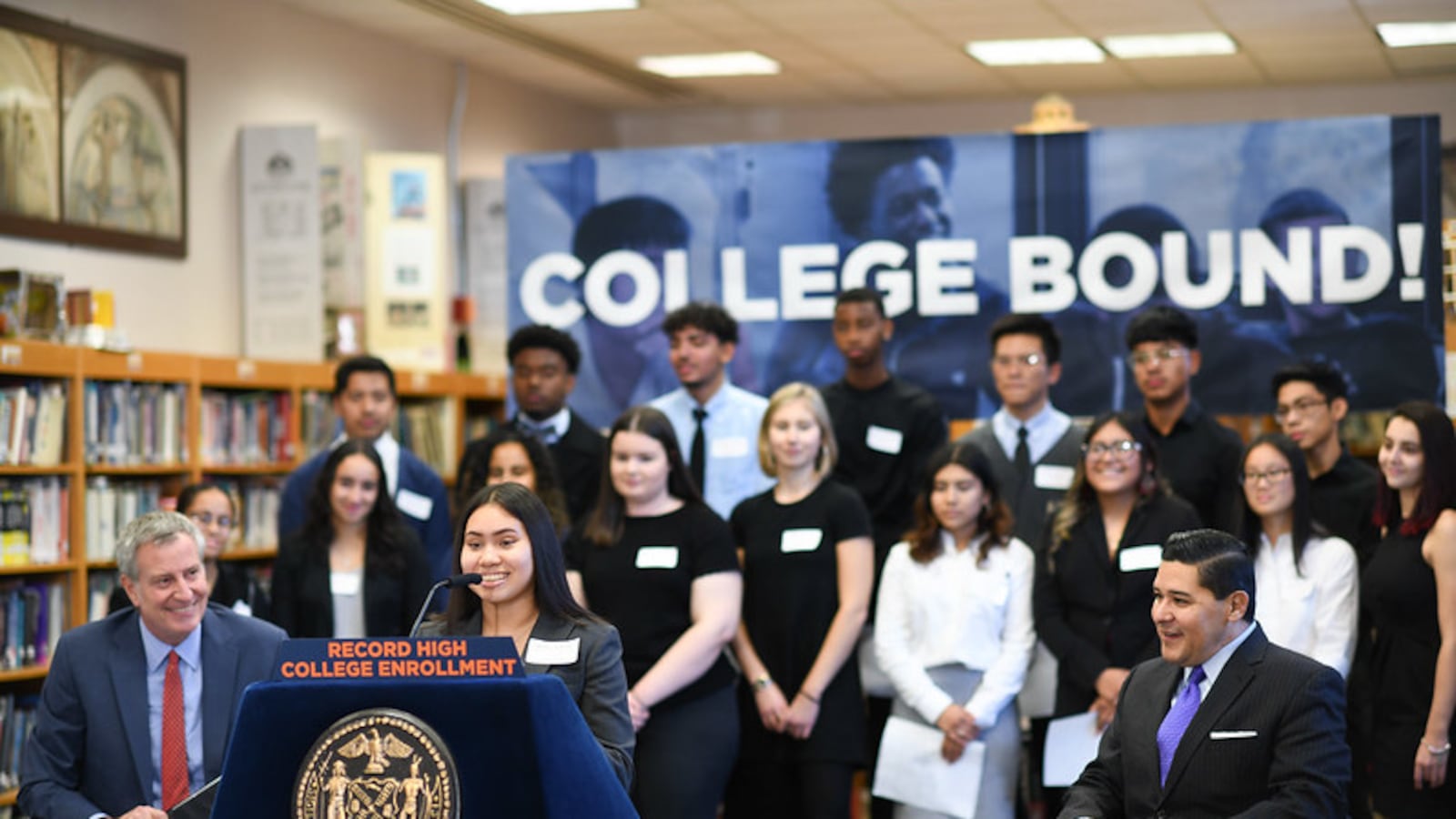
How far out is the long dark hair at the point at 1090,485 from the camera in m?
4.91

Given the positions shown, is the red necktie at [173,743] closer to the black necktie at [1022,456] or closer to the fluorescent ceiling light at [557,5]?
the black necktie at [1022,456]

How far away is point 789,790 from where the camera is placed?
5.10 metres

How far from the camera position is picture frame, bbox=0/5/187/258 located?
7078mm

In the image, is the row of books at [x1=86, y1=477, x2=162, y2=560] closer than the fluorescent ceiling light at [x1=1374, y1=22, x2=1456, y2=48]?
Yes

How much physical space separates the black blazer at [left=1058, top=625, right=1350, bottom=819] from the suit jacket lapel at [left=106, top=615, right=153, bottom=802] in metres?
1.94

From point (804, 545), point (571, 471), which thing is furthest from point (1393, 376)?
point (571, 471)

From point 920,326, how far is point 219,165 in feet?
12.4

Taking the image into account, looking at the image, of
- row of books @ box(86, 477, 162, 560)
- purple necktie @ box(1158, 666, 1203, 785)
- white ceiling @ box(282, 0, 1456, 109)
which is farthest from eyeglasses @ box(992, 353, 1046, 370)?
white ceiling @ box(282, 0, 1456, 109)

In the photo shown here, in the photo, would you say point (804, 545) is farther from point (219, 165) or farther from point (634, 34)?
point (634, 34)

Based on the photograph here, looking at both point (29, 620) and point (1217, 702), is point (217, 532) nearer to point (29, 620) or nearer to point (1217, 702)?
point (29, 620)

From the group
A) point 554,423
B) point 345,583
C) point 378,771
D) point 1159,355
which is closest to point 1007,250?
point 1159,355

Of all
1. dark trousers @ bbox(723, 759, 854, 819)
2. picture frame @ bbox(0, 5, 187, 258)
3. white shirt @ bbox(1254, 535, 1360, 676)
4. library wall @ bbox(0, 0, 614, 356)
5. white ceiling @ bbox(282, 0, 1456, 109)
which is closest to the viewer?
white shirt @ bbox(1254, 535, 1360, 676)

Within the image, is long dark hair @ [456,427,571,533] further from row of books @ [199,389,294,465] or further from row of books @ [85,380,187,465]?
row of books @ [199,389,294,465]

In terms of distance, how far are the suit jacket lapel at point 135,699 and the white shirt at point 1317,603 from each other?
2832mm
